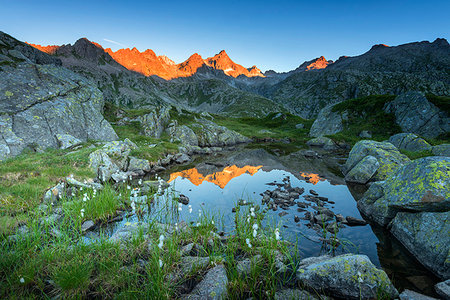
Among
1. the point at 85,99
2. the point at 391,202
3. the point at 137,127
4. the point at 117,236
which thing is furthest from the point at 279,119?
the point at 117,236

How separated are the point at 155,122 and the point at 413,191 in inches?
1643

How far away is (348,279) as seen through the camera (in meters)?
5.15

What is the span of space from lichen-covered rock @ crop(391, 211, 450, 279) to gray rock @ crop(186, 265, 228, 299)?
23.1 ft

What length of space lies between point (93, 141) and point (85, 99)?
8.66 m

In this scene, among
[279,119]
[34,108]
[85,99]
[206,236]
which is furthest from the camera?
[279,119]

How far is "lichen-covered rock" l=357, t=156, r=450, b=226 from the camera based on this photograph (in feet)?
24.1

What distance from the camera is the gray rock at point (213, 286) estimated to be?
472 centimetres

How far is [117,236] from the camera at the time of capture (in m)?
7.08

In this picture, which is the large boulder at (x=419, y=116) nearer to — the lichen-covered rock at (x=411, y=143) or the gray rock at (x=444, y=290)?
the lichen-covered rock at (x=411, y=143)

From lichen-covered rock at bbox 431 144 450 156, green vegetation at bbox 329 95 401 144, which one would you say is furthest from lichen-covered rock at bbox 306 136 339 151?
lichen-covered rock at bbox 431 144 450 156

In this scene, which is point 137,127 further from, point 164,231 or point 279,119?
point 279,119

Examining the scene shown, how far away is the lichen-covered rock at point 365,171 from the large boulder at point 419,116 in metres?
32.0

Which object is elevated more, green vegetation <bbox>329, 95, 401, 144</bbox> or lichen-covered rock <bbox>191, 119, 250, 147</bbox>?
green vegetation <bbox>329, 95, 401, 144</bbox>

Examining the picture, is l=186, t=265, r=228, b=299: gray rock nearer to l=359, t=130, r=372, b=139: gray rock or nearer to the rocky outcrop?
the rocky outcrop
